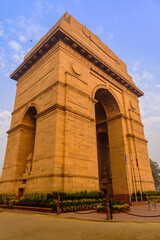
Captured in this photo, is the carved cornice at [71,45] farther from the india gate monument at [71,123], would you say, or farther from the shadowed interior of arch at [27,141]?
the shadowed interior of arch at [27,141]

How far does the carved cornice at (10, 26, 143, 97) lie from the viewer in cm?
1702

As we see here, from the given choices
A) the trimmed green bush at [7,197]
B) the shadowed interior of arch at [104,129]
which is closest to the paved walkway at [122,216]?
the trimmed green bush at [7,197]

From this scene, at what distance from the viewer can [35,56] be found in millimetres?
19453

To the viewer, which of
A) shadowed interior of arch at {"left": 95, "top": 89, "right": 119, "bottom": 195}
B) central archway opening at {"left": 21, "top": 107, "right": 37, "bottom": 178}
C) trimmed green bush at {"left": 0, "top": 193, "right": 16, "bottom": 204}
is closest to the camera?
trimmed green bush at {"left": 0, "top": 193, "right": 16, "bottom": 204}

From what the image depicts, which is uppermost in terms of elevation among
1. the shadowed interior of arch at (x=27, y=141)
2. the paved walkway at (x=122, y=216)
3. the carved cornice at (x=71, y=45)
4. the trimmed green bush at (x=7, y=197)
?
the carved cornice at (x=71, y=45)

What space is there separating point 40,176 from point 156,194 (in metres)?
14.8

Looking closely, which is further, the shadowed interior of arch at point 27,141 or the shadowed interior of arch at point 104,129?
the shadowed interior of arch at point 104,129

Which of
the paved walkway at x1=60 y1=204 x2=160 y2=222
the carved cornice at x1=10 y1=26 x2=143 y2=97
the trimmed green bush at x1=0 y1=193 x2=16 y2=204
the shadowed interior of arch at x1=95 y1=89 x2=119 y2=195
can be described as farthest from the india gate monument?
the paved walkway at x1=60 y1=204 x2=160 y2=222

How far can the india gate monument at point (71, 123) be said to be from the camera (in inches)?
526

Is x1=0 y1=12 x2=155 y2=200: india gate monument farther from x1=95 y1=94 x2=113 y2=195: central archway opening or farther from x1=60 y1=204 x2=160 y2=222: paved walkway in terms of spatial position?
x1=60 y1=204 x2=160 y2=222: paved walkway

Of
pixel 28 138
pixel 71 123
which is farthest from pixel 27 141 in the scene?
pixel 71 123

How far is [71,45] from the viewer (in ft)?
59.0

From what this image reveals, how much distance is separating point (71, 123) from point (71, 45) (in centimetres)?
878

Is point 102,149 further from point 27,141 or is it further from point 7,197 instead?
point 7,197
